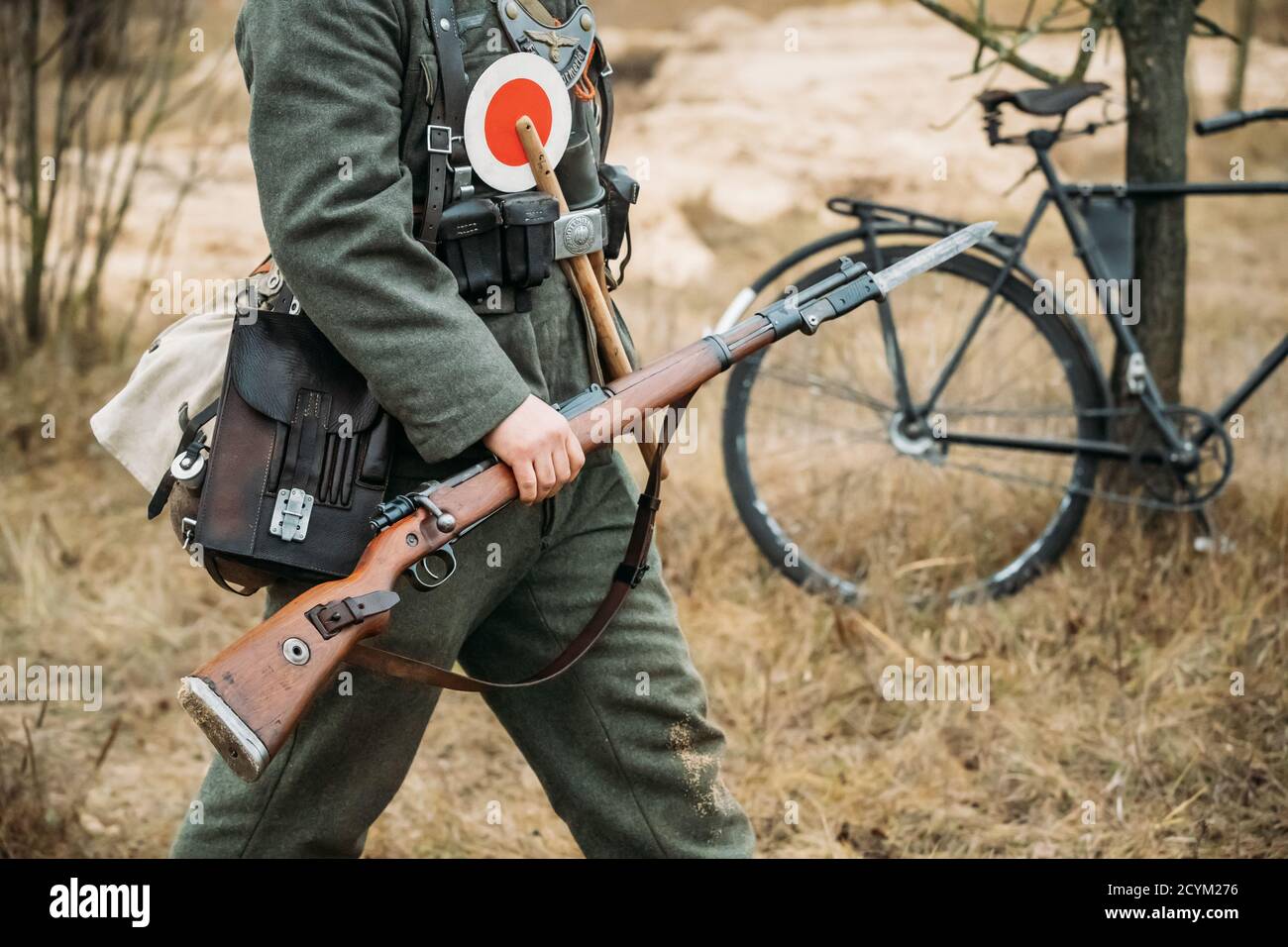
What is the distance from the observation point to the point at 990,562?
382 cm

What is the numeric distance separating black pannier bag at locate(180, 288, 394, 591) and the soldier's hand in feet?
0.60

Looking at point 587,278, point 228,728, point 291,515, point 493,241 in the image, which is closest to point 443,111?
point 493,241

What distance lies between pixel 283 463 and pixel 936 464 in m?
2.21

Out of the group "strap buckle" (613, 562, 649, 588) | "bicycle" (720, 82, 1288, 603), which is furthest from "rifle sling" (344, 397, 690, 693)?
"bicycle" (720, 82, 1288, 603)

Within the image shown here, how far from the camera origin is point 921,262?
6.98 ft

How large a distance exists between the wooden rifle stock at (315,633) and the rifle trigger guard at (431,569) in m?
0.02

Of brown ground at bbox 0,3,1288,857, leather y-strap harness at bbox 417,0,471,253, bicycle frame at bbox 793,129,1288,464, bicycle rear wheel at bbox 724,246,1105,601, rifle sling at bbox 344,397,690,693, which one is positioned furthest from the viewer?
bicycle rear wheel at bbox 724,246,1105,601

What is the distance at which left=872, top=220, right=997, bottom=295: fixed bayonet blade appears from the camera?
2107 millimetres

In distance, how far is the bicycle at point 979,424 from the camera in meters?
3.56

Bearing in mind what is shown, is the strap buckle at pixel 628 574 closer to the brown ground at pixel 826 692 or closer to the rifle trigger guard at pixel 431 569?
the rifle trigger guard at pixel 431 569

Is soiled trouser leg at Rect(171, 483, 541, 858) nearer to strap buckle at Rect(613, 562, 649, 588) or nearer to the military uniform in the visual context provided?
the military uniform

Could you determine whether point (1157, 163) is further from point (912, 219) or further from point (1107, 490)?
point (1107, 490)

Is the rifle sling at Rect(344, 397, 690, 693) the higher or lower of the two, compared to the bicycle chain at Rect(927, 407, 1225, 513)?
higher
